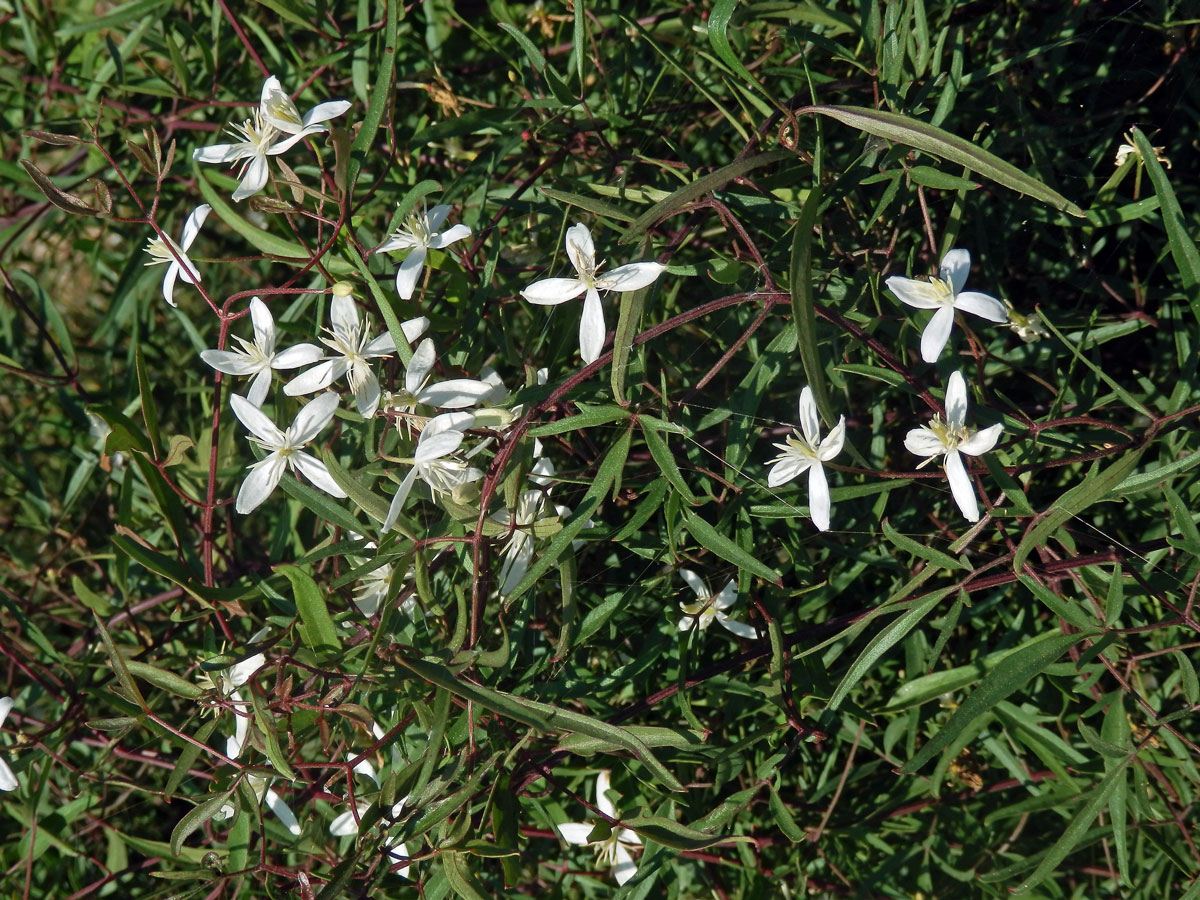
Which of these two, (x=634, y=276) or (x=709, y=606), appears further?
(x=709, y=606)

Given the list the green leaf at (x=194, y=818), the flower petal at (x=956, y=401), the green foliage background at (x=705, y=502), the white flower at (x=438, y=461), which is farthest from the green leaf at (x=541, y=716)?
the flower petal at (x=956, y=401)

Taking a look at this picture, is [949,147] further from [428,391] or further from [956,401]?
[428,391]

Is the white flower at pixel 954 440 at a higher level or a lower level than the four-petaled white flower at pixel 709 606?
higher

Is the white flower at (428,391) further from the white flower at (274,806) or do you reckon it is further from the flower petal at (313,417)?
the white flower at (274,806)

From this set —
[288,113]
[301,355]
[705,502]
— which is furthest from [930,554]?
[288,113]

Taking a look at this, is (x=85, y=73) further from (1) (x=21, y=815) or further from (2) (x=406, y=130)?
(1) (x=21, y=815)

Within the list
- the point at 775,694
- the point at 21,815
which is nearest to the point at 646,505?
the point at 775,694
